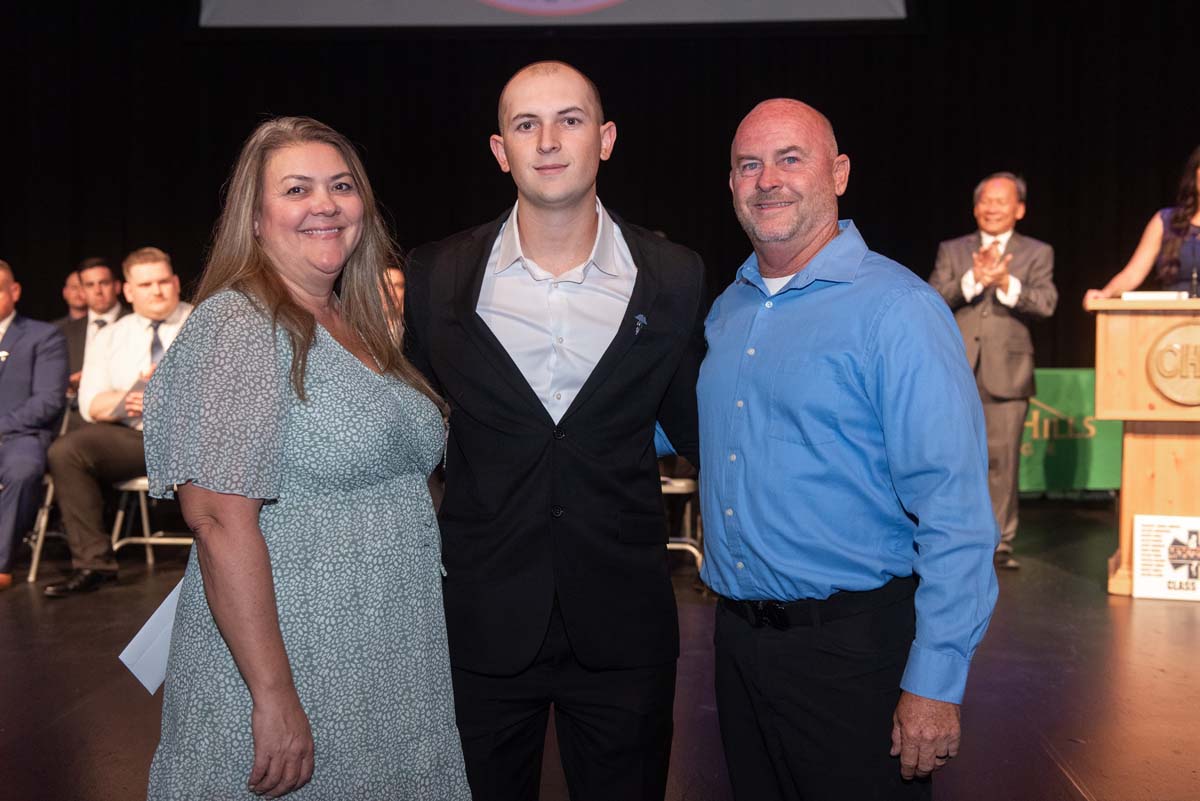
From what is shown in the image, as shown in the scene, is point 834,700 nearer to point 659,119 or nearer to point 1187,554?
point 1187,554

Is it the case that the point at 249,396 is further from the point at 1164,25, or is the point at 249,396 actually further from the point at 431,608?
the point at 1164,25

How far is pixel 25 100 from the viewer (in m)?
9.17

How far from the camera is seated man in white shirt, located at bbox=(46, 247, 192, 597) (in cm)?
570

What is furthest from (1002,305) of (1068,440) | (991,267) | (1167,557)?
(1068,440)

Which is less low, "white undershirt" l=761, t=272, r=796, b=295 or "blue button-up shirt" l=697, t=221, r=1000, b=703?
"white undershirt" l=761, t=272, r=796, b=295

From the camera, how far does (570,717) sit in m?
2.09

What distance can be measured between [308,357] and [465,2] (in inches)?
259

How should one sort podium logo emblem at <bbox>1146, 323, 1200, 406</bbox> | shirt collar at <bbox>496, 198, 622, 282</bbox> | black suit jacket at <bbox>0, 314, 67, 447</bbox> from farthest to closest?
1. black suit jacket at <bbox>0, 314, 67, 447</bbox>
2. podium logo emblem at <bbox>1146, 323, 1200, 406</bbox>
3. shirt collar at <bbox>496, 198, 622, 282</bbox>

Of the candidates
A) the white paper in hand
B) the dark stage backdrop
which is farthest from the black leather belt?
the dark stage backdrop

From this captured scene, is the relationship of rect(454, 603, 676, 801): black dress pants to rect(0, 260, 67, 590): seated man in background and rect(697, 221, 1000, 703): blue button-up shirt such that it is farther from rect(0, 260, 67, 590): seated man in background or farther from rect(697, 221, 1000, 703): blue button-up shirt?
rect(0, 260, 67, 590): seated man in background

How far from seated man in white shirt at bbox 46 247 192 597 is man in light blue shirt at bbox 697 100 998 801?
4.23 meters

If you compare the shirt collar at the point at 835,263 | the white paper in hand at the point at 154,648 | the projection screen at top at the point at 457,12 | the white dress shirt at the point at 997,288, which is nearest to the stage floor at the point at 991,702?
the white paper in hand at the point at 154,648

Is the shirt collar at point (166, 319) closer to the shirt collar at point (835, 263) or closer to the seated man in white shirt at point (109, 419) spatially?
the seated man in white shirt at point (109, 419)

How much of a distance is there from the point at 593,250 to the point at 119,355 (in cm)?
478
